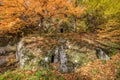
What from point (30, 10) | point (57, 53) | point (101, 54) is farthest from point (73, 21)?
point (57, 53)

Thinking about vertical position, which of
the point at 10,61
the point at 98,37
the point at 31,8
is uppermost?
the point at 31,8

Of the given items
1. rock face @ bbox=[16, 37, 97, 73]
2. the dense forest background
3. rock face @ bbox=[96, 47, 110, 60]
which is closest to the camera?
the dense forest background

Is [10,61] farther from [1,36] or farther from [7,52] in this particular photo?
[1,36]

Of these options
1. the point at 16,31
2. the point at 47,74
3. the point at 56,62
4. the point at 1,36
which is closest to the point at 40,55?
the point at 56,62

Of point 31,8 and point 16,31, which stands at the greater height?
point 31,8

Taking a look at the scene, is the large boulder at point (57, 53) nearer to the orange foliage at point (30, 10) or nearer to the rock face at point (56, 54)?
the rock face at point (56, 54)

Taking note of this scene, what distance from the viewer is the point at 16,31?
54.0 ft

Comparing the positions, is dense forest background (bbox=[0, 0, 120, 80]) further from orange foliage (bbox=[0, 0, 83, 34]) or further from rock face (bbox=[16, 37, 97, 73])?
rock face (bbox=[16, 37, 97, 73])

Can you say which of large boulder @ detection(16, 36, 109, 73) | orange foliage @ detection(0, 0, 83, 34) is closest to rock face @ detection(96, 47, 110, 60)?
large boulder @ detection(16, 36, 109, 73)

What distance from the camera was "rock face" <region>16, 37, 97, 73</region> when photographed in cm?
1141

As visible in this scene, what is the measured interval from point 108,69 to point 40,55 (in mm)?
4132

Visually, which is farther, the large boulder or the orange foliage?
the orange foliage

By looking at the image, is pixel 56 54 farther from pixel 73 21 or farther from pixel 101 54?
pixel 73 21

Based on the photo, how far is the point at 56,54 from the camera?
12.2 m
